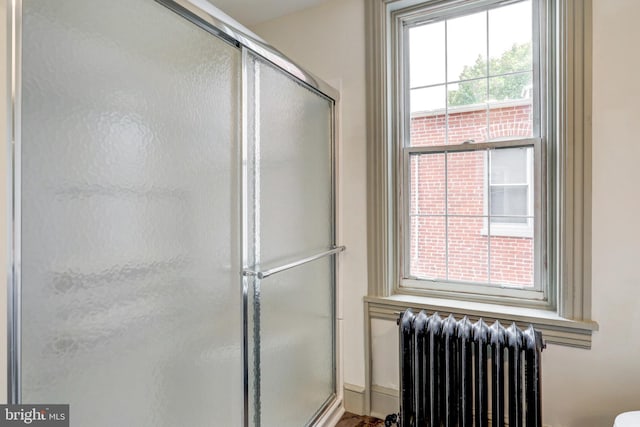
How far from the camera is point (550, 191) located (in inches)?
65.6

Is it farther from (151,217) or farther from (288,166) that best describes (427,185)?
(151,217)

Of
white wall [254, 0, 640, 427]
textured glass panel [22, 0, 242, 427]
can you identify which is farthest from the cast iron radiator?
textured glass panel [22, 0, 242, 427]

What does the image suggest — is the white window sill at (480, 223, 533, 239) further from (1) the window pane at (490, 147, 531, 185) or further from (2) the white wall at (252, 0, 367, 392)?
(2) the white wall at (252, 0, 367, 392)

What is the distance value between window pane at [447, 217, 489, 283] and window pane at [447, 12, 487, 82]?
31.4 inches

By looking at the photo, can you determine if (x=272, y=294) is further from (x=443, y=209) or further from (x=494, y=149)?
(x=494, y=149)

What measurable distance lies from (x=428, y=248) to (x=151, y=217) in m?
1.50

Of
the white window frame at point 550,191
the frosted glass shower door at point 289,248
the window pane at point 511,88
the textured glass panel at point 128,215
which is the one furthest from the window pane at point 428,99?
the textured glass panel at point 128,215

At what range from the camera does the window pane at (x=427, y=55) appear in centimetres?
191

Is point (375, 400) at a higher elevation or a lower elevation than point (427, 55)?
lower

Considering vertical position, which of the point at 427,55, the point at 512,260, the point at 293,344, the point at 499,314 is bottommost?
the point at 293,344

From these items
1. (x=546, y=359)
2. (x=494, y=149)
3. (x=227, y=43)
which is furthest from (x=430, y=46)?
(x=546, y=359)

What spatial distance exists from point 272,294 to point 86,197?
834mm

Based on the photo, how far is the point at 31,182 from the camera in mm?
697

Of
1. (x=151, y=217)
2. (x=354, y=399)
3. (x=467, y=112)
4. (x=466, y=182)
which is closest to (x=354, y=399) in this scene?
(x=354, y=399)
